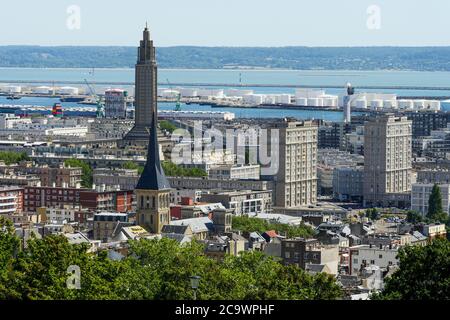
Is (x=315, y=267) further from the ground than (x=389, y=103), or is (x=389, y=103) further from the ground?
(x=315, y=267)

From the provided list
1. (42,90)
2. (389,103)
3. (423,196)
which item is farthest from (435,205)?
(42,90)

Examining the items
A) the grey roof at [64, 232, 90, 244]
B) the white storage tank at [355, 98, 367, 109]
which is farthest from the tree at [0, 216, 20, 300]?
the white storage tank at [355, 98, 367, 109]

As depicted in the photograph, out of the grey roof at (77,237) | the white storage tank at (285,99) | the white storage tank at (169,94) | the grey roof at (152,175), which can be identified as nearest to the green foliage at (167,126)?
the grey roof at (152,175)

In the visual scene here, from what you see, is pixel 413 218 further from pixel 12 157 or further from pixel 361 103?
pixel 361 103
